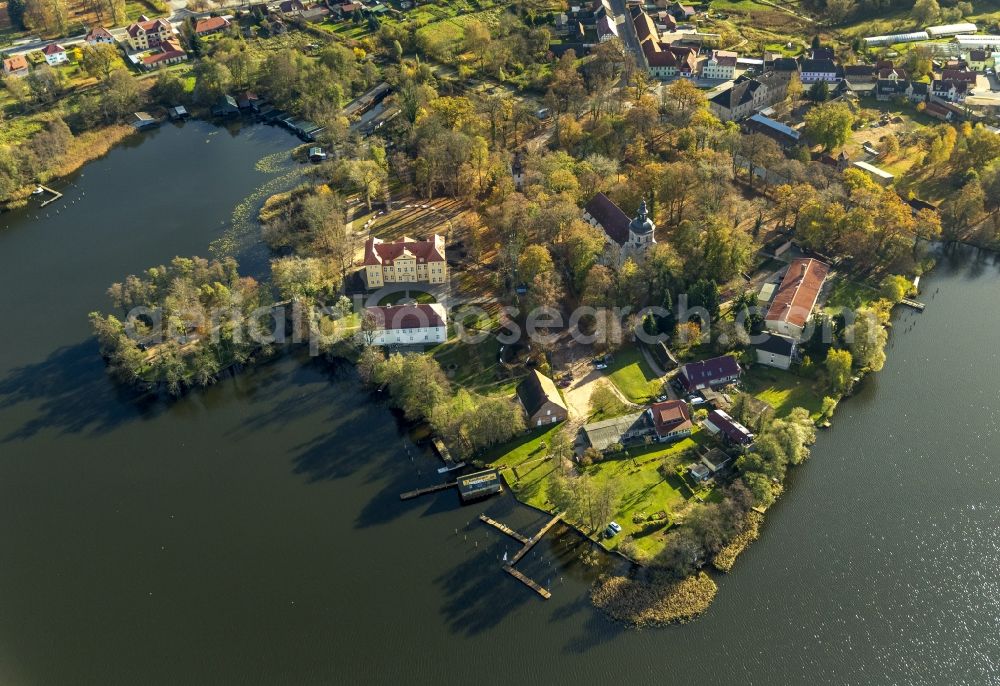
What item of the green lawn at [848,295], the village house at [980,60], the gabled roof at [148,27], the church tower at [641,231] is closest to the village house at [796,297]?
the green lawn at [848,295]

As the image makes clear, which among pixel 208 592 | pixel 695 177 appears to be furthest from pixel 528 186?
pixel 208 592

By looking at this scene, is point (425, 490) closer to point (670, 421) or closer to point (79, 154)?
point (670, 421)

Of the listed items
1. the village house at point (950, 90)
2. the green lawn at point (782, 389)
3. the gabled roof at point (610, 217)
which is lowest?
the green lawn at point (782, 389)

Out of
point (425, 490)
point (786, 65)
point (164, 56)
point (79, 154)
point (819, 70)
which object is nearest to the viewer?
point (425, 490)

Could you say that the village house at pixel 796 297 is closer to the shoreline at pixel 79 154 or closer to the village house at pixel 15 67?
the shoreline at pixel 79 154

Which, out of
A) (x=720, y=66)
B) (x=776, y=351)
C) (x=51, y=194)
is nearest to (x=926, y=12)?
(x=720, y=66)

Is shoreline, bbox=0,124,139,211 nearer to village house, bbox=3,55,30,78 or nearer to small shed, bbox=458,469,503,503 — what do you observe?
village house, bbox=3,55,30,78

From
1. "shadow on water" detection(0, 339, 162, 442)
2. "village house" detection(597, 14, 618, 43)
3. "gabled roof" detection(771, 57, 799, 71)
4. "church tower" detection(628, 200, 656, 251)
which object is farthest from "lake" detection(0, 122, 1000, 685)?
"village house" detection(597, 14, 618, 43)
